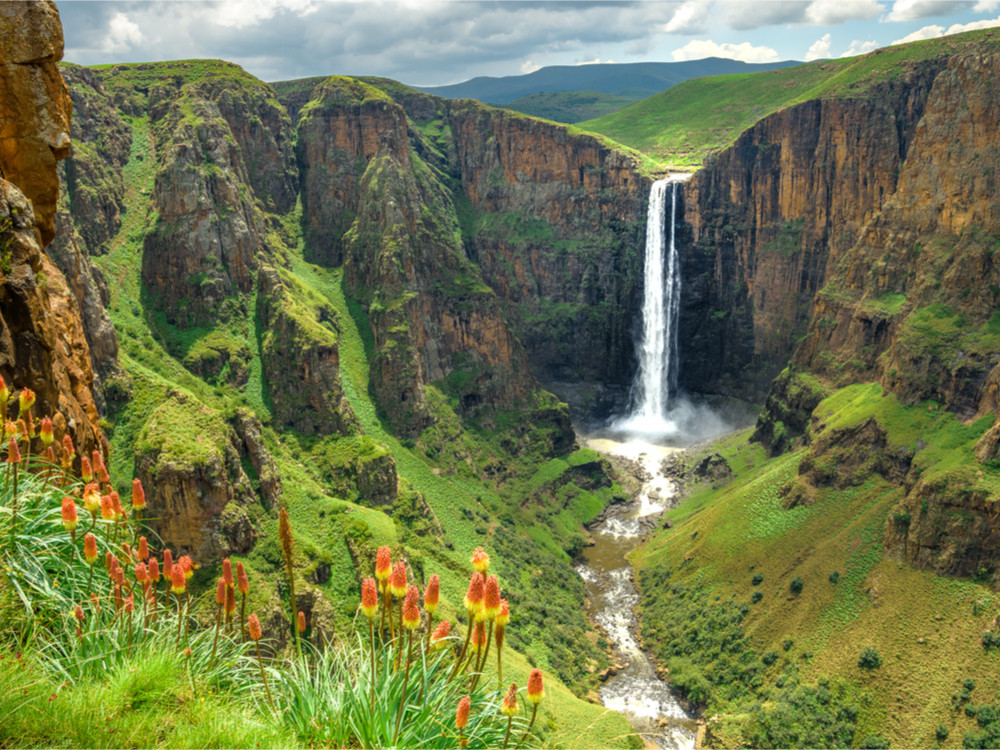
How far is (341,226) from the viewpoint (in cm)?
10838

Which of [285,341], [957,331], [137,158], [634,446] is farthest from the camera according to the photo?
[634,446]

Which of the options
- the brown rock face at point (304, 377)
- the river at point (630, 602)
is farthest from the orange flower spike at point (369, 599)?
the brown rock face at point (304, 377)

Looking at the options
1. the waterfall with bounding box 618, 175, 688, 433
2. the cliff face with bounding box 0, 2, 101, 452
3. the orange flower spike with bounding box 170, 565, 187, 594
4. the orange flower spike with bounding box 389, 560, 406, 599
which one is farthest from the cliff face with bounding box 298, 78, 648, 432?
the orange flower spike with bounding box 389, 560, 406, 599

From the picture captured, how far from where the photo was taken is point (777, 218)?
11025cm

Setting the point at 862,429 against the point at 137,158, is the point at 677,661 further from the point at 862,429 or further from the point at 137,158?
the point at 137,158

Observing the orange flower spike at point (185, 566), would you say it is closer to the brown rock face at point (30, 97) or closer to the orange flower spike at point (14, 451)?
the orange flower spike at point (14, 451)

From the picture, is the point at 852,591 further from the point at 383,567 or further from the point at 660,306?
the point at 660,306

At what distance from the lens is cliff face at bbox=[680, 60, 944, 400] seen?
3748 inches

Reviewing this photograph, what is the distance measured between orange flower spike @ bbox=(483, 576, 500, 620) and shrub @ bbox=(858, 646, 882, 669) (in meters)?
52.1

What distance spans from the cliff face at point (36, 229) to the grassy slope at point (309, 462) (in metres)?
29.0

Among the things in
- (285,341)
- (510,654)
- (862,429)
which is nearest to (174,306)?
(285,341)

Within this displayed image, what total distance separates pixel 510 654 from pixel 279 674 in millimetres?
50754

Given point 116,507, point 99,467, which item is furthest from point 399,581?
point 99,467

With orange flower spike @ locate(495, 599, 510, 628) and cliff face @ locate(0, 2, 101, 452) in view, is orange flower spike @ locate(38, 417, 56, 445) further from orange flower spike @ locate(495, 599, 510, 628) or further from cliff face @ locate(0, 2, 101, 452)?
orange flower spike @ locate(495, 599, 510, 628)
